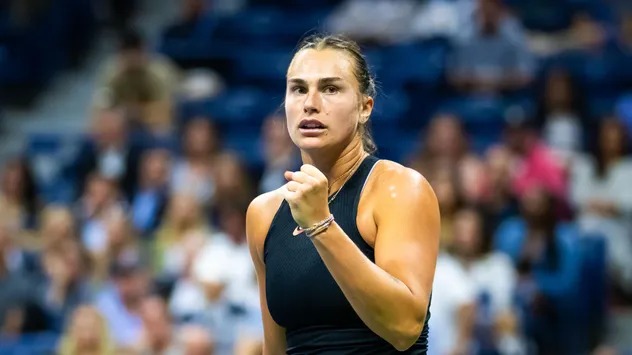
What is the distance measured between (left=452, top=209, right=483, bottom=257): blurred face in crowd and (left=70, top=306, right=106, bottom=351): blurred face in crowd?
2109 mm

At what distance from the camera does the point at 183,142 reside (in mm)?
8078

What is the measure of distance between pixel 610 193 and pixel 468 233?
140cm

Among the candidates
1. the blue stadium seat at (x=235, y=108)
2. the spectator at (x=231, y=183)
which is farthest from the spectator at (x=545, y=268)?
the blue stadium seat at (x=235, y=108)

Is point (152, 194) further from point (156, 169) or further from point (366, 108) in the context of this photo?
point (366, 108)

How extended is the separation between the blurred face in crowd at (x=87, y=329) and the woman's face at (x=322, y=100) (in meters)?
3.90

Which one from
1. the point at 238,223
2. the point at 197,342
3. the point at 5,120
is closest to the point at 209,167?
the point at 238,223

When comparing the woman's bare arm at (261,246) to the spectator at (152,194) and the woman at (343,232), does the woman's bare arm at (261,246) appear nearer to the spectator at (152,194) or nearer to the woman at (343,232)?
the woman at (343,232)

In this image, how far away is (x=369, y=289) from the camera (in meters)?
2.31

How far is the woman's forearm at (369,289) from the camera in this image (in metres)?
2.31

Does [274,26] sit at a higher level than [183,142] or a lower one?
higher

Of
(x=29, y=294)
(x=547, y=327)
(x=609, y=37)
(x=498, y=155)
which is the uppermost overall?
(x=609, y=37)

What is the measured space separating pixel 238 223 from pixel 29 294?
1401 millimetres

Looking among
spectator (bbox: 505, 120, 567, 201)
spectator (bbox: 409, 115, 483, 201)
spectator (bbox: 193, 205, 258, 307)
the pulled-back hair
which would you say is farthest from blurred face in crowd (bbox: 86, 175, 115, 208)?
→ the pulled-back hair

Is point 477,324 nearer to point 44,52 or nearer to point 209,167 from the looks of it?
point 209,167
